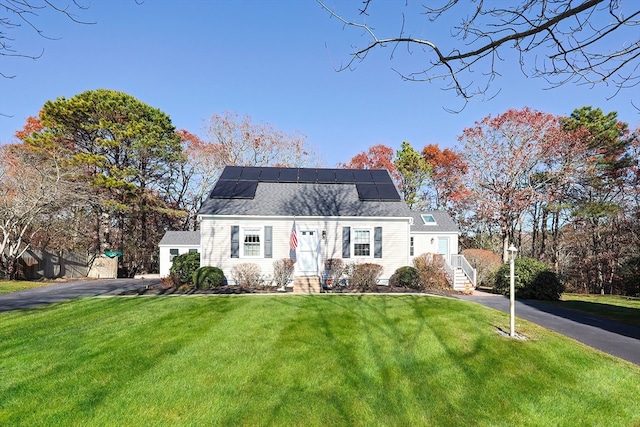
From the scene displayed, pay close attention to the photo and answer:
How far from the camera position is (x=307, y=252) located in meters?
15.2

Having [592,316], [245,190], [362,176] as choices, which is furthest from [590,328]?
[245,190]

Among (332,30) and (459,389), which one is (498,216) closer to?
(459,389)

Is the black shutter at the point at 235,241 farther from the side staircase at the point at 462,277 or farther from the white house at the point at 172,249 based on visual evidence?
the side staircase at the point at 462,277

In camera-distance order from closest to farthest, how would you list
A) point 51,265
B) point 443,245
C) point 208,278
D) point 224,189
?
1. point 208,278
2. point 224,189
3. point 443,245
4. point 51,265

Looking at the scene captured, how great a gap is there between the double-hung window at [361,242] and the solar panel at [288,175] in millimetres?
4801

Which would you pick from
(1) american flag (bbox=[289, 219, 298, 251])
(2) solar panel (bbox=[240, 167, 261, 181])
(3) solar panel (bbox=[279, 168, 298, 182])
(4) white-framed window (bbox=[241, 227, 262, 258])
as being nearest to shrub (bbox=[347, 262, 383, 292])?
(1) american flag (bbox=[289, 219, 298, 251])

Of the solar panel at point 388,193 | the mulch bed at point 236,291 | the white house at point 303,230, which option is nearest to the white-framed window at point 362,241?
the white house at point 303,230

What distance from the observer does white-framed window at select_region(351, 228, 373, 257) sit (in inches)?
604

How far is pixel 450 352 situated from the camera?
18.8ft

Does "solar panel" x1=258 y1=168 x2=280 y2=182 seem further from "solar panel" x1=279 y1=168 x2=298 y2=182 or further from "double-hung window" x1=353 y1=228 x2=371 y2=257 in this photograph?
"double-hung window" x1=353 y1=228 x2=371 y2=257

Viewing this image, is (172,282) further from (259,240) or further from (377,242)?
(377,242)

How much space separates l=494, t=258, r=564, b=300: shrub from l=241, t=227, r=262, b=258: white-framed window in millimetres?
10642

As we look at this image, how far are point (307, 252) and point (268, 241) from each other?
1861mm

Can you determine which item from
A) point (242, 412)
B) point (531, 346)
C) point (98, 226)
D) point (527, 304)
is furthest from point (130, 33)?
point (98, 226)
